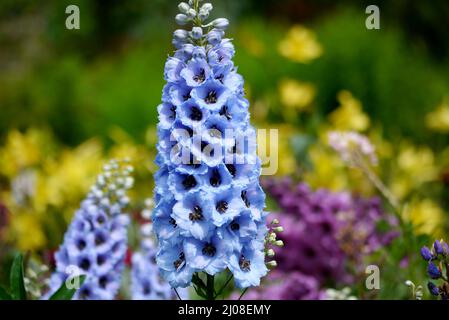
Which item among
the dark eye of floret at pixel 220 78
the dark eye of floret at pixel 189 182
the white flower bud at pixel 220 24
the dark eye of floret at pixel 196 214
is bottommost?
the dark eye of floret at pixel 196 214

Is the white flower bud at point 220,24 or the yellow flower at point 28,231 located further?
the yellow flower at point 28,231

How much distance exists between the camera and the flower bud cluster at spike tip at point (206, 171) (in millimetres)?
1678

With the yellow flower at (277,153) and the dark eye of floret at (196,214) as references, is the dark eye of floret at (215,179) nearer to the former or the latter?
the dark eye of floret at (196,214)

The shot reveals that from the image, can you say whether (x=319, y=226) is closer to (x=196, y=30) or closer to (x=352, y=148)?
(x=352, y=148)

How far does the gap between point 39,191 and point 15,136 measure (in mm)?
625

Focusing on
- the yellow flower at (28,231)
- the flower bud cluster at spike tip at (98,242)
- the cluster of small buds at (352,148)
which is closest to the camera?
the flower bud cluster at spike tip at (98,242)

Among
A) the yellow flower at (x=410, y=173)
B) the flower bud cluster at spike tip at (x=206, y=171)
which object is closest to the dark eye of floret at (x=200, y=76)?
the flower bud cluster at spike tip at (x=206, y=171)

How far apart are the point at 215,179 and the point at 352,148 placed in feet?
4.09

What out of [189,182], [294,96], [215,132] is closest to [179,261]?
[189,182]

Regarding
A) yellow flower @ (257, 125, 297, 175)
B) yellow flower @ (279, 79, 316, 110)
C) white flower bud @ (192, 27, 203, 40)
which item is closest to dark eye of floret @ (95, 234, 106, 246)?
white flower bud @ (192, 27, 203, 40)

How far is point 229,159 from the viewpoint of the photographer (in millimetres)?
1698

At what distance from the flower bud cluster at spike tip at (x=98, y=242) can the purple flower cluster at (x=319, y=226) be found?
923mm

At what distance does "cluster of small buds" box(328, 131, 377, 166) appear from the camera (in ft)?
9.14

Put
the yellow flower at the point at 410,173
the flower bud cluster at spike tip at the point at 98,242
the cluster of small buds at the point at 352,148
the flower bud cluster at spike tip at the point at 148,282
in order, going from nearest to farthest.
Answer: the flower bud cluster at spike tip at the point at 98,242 < the flower bud cluster at spike tip at the point at 148,282 < the cluster of small buds at the point at 352,148 < the yellow flower at the point at 410,173
